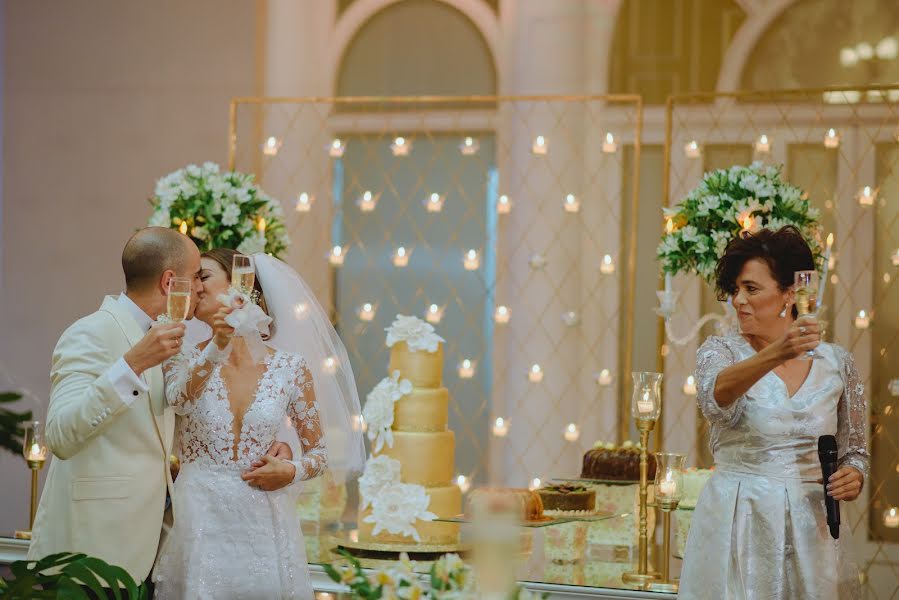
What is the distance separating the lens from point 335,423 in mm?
3699

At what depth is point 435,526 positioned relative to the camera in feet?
16.9

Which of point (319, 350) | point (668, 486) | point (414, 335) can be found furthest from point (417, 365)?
point (319, 350)

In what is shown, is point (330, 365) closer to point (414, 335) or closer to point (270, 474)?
point (270, 474)

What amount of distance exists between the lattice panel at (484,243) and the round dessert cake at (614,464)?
116 cm

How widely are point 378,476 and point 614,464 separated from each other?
4.04 feet

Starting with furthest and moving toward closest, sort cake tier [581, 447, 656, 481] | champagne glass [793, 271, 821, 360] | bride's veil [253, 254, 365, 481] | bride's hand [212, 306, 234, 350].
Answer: cake tier [581, 447, 656, 481] < bride's veil [253, 254, 365, 481] < bride's hand [212, 306, 234, 350] < champagne glass [793, 271, 821, 360]

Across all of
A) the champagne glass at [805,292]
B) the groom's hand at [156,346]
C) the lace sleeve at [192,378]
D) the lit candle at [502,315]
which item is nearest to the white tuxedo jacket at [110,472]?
the lace sleeve at [192,378]

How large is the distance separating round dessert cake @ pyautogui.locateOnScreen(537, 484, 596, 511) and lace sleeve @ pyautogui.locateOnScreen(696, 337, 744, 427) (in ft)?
6.65

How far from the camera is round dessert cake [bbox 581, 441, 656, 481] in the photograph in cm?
567

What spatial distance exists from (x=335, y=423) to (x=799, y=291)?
1520mm

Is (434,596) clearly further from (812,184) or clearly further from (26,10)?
(26,10)

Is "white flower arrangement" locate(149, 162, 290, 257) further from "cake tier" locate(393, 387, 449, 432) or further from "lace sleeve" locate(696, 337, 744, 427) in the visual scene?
"lace sleeve" locate(696, 337, 744, 427)

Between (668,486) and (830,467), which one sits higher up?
(830,467)

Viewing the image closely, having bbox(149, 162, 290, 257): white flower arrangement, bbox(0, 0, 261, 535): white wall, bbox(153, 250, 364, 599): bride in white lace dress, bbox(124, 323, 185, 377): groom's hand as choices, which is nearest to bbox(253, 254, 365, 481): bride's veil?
bbox(153, 250, 364, 599): bride in white lace dress
